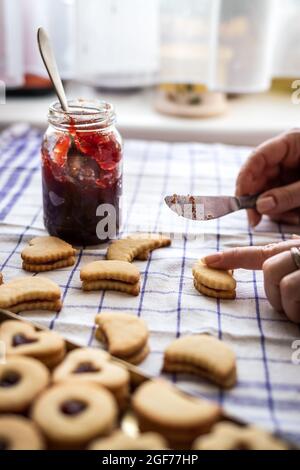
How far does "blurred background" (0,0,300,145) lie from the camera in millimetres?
1501

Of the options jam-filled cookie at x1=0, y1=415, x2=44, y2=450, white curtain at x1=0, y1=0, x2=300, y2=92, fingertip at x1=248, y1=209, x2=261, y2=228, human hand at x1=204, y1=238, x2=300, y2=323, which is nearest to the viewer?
jam-filled cookie at x1=0, y1=415, x2=44, y2=450

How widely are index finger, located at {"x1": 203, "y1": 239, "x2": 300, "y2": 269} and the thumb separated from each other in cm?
18

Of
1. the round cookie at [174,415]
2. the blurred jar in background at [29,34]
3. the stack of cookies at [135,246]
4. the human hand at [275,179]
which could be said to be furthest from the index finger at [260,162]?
the blurred jar in background at [29,34]

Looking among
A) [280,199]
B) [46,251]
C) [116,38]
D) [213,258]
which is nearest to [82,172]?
[46,251]

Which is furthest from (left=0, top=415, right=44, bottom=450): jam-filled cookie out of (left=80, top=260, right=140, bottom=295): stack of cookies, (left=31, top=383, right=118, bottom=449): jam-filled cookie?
(left=80, top=260, right=140, bottom=295): stack of cookies

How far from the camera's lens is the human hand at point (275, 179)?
1.02 metres

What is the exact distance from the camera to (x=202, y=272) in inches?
33.0

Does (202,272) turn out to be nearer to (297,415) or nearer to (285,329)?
(285,329)

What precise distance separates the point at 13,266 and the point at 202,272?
280mm

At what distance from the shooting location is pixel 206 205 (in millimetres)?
984

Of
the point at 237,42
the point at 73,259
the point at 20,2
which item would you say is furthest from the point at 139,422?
the point at 20,2

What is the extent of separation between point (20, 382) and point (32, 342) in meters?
0.08

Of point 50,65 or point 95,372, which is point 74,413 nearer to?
point 95,372

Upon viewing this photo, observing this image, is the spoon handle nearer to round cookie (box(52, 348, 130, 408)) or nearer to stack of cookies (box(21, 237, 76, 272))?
stack of cookies (box(21, 237, 76, 272))
